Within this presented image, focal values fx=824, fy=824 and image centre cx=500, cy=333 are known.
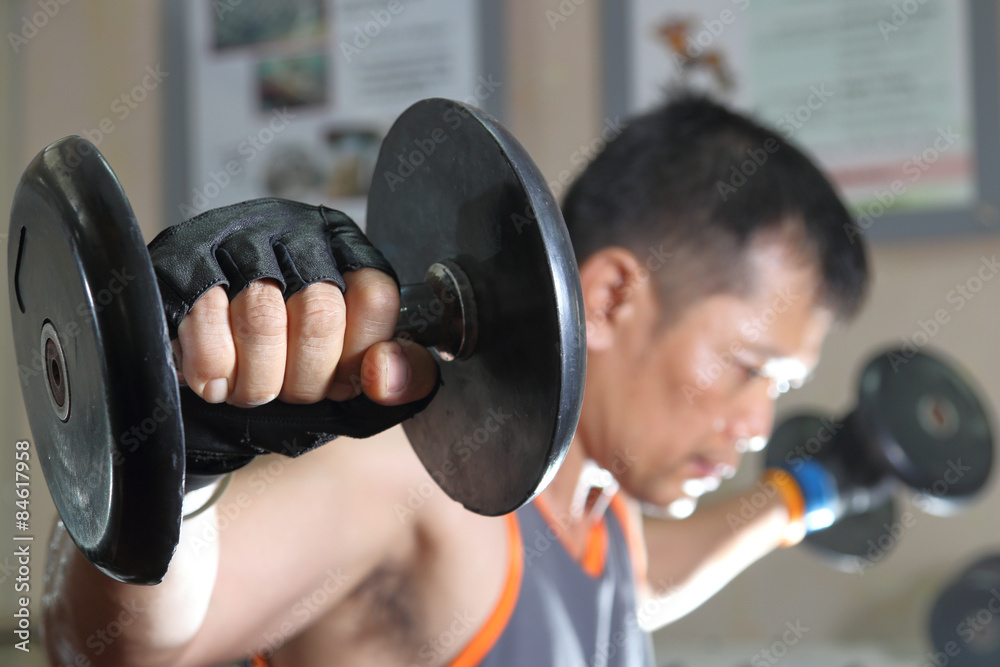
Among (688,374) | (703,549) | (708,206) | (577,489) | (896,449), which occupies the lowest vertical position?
(703,549)

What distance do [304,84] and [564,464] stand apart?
1.19 m

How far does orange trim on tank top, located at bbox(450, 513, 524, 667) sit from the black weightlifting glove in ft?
1.02

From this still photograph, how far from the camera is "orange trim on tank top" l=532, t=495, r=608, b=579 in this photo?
2.54 ft

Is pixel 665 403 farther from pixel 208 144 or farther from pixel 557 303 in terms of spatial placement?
pixel 208 144

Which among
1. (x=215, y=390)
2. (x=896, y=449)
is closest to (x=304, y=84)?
(x=896, y=449)

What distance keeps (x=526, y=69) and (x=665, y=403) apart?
3.24 ft

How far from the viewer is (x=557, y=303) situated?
0.31m

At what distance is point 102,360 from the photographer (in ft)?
0.88

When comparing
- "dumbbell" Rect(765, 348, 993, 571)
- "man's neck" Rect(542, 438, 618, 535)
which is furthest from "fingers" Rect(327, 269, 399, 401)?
"dumbbell" Rect(765, 348, 993, 571)

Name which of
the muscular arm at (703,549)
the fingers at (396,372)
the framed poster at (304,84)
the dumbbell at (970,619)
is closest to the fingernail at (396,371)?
the fingers at (396,372)

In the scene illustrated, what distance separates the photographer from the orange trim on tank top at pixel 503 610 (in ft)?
2.06

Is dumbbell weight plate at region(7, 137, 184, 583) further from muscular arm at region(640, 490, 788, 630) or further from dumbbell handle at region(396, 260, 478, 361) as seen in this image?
muscular arm at region(640, 490, 788, 630)

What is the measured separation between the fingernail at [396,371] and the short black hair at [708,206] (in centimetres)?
50

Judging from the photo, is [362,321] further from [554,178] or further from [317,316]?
[554,178]
